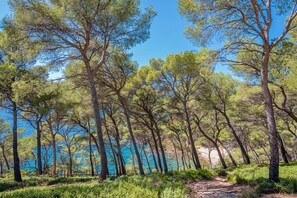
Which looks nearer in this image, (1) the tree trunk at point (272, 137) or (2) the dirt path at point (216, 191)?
(2) the dirt path at point (216, 191)

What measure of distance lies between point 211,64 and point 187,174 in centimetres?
635

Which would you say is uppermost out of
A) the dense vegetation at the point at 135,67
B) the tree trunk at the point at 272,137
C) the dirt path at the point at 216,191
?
the dense vegetation at the point at 135,67

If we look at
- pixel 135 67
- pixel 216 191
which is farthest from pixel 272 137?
pixel 135 67

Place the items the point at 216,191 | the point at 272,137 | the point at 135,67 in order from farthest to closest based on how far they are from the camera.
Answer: the point at 135,67
the point at 216,191
the point at 272,137

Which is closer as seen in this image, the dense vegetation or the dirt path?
the dirt path

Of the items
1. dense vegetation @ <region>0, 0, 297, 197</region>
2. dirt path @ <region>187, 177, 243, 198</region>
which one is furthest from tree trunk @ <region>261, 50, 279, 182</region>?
dirt path @ <region>187, 177, 243, 198</region>

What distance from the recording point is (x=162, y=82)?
18.6m

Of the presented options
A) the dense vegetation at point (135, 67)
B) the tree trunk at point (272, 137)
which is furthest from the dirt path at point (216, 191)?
the tree trunk at point (272, 137)

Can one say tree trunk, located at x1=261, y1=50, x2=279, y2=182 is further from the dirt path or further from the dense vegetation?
the dirt path

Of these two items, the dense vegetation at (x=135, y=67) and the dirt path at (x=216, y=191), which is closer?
the dirt path at (x=216, y=191)

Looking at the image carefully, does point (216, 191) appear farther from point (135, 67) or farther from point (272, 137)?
point (135, 67)

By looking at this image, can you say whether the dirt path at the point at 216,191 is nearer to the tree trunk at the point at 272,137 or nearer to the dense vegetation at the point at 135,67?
the dense vegetation at the point at 135,67

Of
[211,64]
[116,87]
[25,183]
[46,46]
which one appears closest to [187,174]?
[211,64]

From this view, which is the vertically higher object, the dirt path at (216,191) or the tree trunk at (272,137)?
the tree trunk at (272,137)
